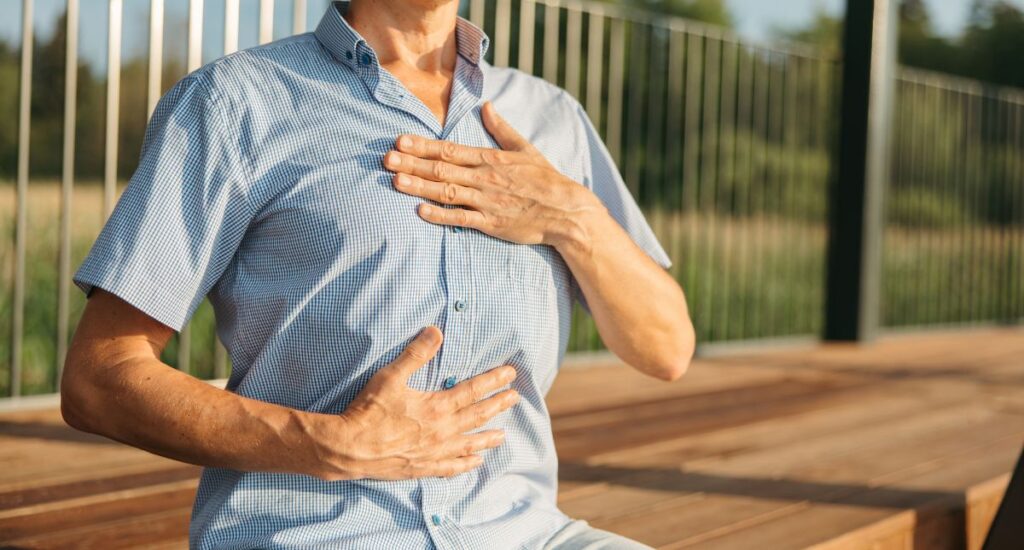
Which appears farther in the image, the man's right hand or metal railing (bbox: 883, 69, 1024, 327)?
metal railing (bbox: 883, 69, 1024, 327)

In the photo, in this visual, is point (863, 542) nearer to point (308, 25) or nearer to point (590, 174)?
point (590, 174)

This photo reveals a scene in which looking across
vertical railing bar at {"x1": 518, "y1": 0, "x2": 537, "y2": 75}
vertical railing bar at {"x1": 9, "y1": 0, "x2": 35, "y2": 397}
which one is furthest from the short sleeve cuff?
vertical railing bar at {"x1": 518, "y1": 0, "x2": 537, "y2": 75}

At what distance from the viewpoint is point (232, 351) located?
129 cm

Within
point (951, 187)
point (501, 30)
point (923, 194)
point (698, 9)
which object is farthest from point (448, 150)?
point (698, 9)

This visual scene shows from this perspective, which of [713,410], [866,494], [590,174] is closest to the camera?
[590,174]

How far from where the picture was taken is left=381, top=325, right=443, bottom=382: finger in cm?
120

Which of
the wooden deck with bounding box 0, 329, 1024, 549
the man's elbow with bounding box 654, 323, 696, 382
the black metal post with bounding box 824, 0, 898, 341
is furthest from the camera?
the black metal post with bounding box 824, 0, 898, 341

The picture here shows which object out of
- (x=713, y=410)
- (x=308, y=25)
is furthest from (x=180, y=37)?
(x=713, y=410)

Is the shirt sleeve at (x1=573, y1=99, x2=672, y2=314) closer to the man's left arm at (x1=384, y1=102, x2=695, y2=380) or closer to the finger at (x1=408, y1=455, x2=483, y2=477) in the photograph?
the man's left arm at (x1=384, y1=102, x2=695, y2=380)

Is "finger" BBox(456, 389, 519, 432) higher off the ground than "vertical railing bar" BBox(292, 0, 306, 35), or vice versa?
"vertical railing bar" BBox(292, 0, 306, 35)

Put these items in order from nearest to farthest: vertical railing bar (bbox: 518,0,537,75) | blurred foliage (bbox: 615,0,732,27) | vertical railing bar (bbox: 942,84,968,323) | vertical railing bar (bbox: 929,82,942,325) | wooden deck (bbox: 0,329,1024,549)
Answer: wooden deck (bbox: 0,329,1024,549), vertical railing bar (bbox: 518,0,537,75), vertical railing bar (bbox: 929,82,942,325), vertical railing bar (bbox: 942,84,968,323), blurred foliage (bbox: 615,0,732,27)

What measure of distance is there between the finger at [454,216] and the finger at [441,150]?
0.06 metres

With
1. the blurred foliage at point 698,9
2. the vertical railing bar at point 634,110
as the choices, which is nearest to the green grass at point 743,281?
the vertical railing bar at point 634,110

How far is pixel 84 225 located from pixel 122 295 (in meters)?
2.83
